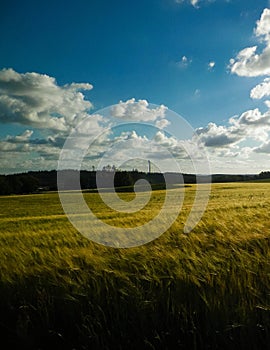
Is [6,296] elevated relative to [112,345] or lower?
elevated

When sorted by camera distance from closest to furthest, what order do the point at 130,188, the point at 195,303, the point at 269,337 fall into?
the point at 269,337
the point at 195,303
the point at 130,188

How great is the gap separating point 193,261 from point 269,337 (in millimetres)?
1493

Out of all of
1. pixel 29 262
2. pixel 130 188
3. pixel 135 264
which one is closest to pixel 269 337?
pixel 135 264

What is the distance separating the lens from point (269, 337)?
3.37 m

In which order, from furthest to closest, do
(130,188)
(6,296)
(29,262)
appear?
(130,188) < (29,262) < (6,296)

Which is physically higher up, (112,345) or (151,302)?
(151,302)

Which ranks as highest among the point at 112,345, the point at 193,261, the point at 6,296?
the point at 193,261

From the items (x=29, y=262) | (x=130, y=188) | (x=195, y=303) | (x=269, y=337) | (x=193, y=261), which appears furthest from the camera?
(x=130, y=188)

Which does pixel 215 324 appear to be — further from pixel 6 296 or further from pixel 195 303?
pixel 6 296

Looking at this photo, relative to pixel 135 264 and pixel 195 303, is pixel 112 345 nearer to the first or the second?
pixel 195 303

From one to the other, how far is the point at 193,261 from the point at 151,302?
44.7 inches

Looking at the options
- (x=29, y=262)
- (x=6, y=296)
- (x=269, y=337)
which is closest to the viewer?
(x=269, y=337)

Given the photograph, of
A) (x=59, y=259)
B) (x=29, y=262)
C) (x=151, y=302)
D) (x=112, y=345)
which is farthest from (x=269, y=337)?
(x=29, y=262)

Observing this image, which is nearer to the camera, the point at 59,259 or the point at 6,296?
the point at 6,296
